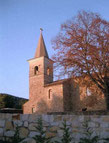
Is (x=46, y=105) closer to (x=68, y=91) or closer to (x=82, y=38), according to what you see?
(x=68, y=91)

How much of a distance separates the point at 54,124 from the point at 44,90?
79.5 ft

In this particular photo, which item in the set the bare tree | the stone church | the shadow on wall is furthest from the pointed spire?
the bare tree

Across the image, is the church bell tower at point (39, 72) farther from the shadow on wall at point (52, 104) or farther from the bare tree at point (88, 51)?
the bare tree at point (88, 51)

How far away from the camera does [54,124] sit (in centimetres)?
557

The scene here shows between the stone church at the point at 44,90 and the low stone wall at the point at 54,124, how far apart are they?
18.6 meters

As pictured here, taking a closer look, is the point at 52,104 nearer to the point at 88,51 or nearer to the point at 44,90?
the point at 44,90

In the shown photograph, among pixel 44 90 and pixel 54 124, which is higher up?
pixel 44 90

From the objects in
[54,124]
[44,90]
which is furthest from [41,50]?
[54,124]

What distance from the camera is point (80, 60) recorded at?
15.6m

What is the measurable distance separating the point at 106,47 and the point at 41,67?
1778cm

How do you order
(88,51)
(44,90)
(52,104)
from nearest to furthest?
(88,51) < (52,104) < (44,90)

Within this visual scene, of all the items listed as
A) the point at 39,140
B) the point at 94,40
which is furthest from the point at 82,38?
the point at 39,140

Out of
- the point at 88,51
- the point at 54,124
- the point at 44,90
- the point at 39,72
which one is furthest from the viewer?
the point at 39,72

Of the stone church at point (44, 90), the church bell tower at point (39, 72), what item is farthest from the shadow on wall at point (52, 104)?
the church bell tower at point (39, 72)
